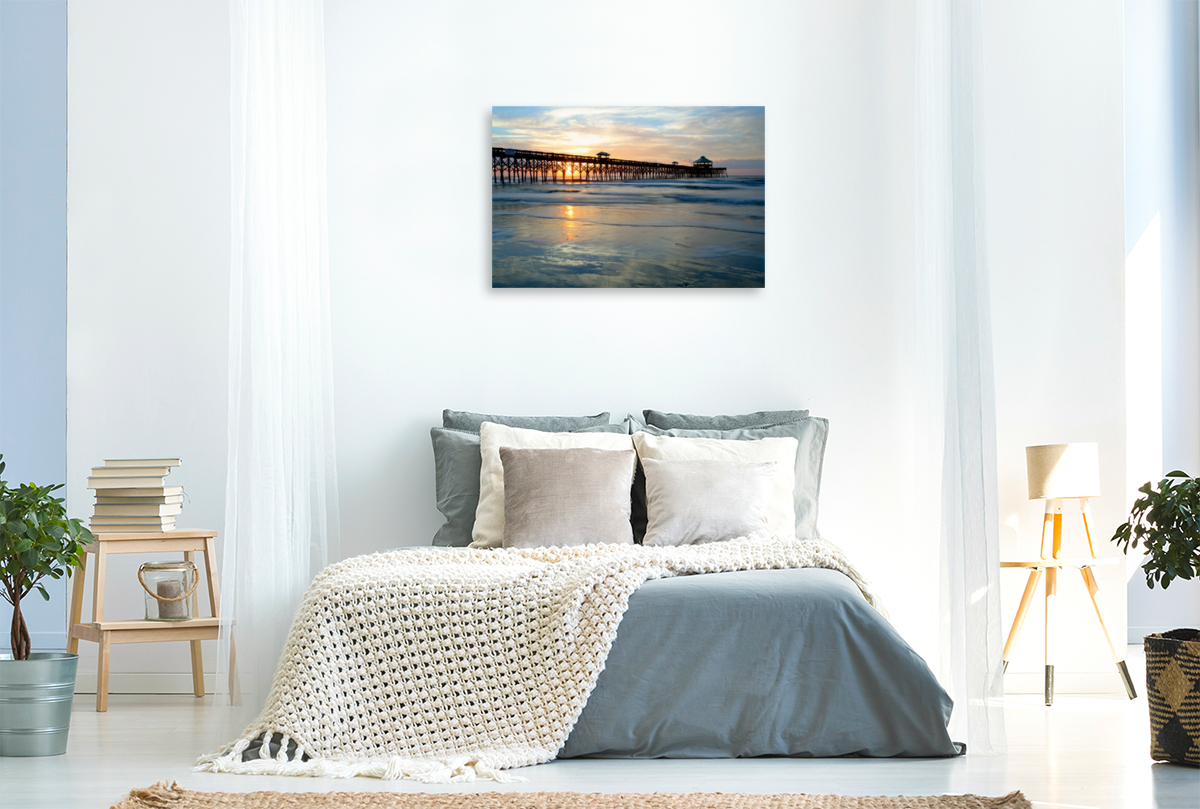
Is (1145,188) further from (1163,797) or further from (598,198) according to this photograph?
(1163,797)

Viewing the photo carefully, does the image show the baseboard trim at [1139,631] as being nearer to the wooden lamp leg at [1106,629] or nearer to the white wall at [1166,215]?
the white wall at [1166,215]

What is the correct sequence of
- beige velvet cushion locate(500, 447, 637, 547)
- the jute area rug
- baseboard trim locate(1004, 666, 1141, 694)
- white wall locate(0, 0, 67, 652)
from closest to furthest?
the jute area rug
beige velvet cushion locate(500, 447, 637, 547)
baseboard trim locate(1004, 666, 1141, 694)
white wall locate(0, 0, 67, 652)

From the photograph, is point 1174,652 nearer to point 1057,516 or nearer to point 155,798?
point 1057,516

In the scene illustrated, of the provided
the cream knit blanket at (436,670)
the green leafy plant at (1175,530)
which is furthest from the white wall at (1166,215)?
the cream knit blanket at (436,670)

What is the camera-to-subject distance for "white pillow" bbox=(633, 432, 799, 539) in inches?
143

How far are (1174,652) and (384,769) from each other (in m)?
2.06

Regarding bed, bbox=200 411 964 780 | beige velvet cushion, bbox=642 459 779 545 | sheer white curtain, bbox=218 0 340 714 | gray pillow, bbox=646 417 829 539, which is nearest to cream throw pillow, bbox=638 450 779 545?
beige velvet cushion, bbox=642 459 779 545

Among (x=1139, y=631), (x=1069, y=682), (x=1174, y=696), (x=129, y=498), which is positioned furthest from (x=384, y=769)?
(x=1139, y=631)

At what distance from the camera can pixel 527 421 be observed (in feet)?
13.0

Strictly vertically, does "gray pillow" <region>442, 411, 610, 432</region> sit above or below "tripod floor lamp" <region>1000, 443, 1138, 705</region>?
above

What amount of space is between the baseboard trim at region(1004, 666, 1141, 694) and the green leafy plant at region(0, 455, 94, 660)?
3.27 m

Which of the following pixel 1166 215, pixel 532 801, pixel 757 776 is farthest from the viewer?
pixel 1166 215

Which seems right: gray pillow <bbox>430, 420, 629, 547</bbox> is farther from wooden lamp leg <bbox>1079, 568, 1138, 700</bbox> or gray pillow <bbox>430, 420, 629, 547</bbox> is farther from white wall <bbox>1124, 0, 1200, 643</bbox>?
white wall <bbox>1124, 0, 1200, 643</bbox>

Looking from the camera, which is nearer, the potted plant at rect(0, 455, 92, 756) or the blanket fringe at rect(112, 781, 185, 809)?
the blanket fringe at rect(112, 781, 185, 809)
